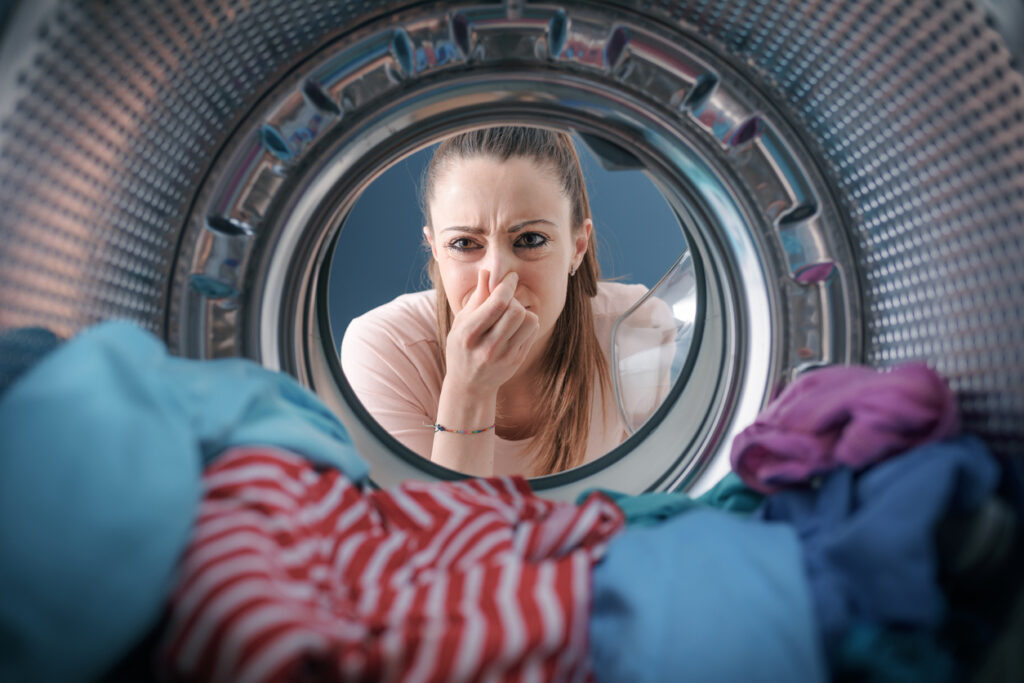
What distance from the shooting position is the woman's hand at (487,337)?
47.7 inches

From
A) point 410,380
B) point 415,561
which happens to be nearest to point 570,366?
point 410,380

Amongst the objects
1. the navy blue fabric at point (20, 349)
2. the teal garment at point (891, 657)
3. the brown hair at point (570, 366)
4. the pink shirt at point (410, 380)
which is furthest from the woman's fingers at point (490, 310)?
the teal garment at point (891, 657)

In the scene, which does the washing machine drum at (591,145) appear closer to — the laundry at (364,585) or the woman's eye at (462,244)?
the laundry at (364,585)

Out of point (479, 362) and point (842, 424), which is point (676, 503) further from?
point (479, 362)

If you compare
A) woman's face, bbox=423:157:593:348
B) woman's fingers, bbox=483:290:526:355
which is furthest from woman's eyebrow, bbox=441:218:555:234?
woman's fingers, bbox=483:290:526:355

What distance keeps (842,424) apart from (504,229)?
84 cm

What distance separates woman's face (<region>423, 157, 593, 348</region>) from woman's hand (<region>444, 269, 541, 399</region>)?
0.11 feet

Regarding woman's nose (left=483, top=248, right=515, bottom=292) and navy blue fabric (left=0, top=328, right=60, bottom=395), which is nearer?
navy blue fabric (left=0, top=328, right=60, bottom=395)

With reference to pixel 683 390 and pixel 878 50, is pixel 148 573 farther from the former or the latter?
pixel 683 390

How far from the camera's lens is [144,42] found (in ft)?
1.59

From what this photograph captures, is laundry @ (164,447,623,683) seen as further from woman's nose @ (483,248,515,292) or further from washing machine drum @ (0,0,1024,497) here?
woman's nose @ (483,248,515,292)

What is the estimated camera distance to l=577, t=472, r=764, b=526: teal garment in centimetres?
53

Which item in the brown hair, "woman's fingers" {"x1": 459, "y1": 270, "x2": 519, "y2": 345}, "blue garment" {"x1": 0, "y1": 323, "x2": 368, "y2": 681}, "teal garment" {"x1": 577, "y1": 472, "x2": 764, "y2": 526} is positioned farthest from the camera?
the brown hair

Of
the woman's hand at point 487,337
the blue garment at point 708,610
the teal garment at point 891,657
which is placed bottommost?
the teal garment at point 891,657
